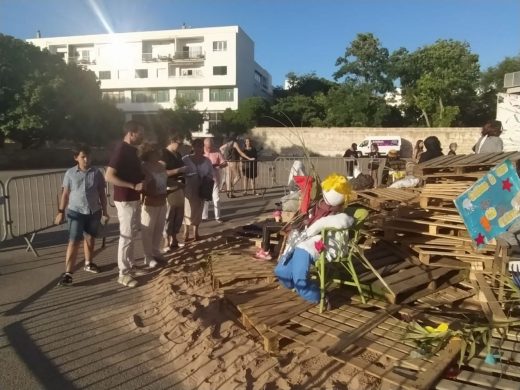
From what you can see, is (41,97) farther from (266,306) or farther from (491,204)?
(491,204)

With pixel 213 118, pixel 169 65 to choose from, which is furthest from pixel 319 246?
pixel 169 65

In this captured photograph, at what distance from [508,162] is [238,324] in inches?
124

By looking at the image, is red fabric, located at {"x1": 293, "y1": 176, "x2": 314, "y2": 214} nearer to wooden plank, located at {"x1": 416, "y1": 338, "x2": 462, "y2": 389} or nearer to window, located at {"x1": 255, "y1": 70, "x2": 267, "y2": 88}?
wooden plank, located at {"x1": 416, "y1": 338, "x2": 462, "y2": 389}

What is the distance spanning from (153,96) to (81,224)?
53.5 meters

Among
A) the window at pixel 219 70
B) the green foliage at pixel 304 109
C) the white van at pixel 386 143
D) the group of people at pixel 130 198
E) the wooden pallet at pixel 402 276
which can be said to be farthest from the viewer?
the window at pixel 219 70

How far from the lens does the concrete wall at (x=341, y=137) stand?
3675 cm

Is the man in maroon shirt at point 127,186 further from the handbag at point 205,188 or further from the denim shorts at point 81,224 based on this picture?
the handbag at point 205,188

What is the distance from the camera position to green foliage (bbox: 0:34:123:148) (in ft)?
100

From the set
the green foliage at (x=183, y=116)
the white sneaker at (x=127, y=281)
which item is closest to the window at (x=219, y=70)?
the green foliage at (x=183, y=116)

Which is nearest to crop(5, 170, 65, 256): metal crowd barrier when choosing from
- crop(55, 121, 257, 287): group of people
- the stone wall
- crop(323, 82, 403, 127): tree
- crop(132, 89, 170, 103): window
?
crop(55, 121, 257, 287): group of people

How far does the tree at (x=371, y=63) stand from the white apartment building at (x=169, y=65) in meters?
14.8

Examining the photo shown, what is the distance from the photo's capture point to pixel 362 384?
3.09 metres

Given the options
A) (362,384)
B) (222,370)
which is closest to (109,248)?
(222,370)

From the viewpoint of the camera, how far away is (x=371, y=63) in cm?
4747
